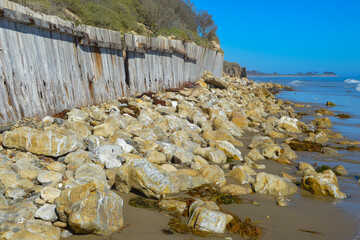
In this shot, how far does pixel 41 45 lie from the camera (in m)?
5.98

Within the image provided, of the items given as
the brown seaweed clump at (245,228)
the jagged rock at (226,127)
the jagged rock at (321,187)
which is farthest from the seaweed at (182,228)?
the jagged rock at (226,127)

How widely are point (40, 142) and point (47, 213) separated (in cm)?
177

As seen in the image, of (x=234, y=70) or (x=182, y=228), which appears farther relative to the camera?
(x=234, y=70)

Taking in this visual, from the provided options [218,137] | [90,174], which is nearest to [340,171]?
[218,137]

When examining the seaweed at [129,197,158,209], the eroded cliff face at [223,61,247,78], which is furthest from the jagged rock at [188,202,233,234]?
the eroded cliff face at [223,61,247,78]

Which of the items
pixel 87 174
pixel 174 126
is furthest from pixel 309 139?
pixel 87 174

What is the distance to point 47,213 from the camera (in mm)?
3129

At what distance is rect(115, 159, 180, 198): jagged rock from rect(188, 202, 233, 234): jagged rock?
755mm

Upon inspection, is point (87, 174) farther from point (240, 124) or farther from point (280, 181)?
point (240, 124)

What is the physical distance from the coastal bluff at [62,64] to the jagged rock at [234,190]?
3991mm

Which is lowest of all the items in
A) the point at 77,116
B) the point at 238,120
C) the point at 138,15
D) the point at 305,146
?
the point at 305,146

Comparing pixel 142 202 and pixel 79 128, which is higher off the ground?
pixel 79 128

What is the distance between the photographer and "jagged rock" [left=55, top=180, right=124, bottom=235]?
2.95 m

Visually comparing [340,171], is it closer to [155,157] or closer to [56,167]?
[155,157]
